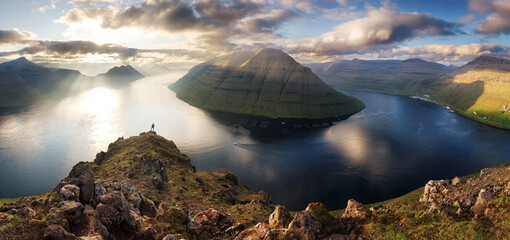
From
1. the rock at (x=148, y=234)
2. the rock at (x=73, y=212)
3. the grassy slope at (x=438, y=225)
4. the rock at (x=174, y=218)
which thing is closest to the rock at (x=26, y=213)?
the rock at (x=73, y=212)

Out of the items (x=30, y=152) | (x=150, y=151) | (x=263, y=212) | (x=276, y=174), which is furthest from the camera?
(x=30, y=152)

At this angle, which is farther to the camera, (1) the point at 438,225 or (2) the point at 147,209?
(2) the point at 147,209

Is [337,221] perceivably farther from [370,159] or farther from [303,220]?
[370,159]

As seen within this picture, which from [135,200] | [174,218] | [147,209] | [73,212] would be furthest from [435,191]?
[73,212]

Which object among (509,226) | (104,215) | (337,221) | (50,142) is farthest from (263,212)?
(50,142)

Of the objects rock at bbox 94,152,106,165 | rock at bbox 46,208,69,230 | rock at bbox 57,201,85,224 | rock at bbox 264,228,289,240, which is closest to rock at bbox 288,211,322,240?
rock at bbox 264,228,289,240

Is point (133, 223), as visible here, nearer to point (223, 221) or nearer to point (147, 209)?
point (147, 209)
